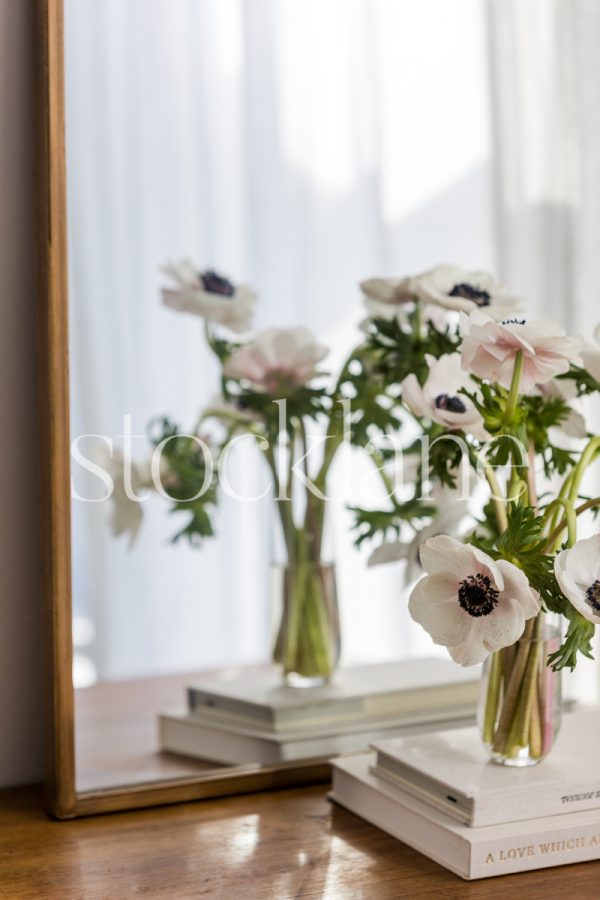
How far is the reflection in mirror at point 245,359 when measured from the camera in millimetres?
1101

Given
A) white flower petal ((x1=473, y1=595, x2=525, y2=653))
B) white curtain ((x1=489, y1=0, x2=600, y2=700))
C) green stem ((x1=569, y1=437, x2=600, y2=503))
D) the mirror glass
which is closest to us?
white flower petal ((x1=473, y1=595, x2=525, y2=653))

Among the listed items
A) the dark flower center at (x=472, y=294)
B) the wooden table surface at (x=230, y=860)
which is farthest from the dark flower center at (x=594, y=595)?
the dark flower center at (x=472, y=294)

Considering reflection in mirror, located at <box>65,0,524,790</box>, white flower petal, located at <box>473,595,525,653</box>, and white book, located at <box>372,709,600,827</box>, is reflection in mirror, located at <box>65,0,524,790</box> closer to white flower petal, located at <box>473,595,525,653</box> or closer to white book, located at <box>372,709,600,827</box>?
white book, located at <box>372,709,600,827</box>

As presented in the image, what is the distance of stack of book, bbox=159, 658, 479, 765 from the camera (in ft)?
3.72

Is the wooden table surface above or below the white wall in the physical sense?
below

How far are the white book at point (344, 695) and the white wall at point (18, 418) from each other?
0.57 ft

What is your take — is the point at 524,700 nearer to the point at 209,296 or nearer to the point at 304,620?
the point at 304,620

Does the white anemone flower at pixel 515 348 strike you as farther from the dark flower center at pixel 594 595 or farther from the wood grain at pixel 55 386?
the wood grain at pixel 55 386

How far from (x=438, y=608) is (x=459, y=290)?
370 millimetres

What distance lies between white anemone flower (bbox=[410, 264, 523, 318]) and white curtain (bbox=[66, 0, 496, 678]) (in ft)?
0.38

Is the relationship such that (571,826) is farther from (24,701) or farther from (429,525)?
(24,701)

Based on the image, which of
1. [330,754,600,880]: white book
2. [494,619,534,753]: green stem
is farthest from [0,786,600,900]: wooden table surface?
[494,619,534,753]: green stem

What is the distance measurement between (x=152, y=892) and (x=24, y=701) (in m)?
0.28

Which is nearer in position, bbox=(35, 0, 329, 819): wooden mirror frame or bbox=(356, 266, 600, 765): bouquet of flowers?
bbox=(356, 266, 600, 765): bouquet of flowers
